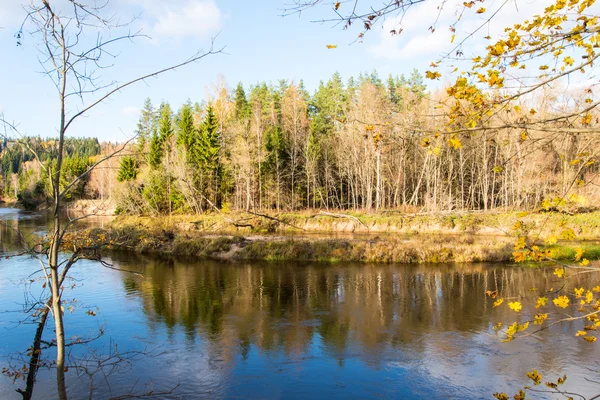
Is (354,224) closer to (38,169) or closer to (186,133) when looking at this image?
(186,133)

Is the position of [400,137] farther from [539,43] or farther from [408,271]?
[408,271]

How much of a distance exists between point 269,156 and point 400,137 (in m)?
39.4

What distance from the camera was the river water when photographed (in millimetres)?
8328

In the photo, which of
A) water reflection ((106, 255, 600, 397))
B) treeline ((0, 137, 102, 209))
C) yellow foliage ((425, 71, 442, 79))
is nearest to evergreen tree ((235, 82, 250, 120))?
treeline ((0, 137, 102, 209))

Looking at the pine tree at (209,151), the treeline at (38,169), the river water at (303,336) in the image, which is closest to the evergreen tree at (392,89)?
the pine tree at (209,151)

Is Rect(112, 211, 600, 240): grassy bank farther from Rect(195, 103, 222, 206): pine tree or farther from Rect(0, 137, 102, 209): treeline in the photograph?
Rect(195, 103, 222, 206): pine tree

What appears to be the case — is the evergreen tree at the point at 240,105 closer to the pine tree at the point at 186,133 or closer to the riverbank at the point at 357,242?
the pine tree at the point at 186,133

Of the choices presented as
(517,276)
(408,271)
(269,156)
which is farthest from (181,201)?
(517,276)

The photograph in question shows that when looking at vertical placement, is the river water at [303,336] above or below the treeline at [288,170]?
below

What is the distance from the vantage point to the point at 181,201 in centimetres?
4200

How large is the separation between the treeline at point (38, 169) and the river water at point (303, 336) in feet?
3.39

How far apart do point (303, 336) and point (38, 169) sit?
7208 cm

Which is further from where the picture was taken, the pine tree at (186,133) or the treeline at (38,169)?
the pine tree at (186,133)

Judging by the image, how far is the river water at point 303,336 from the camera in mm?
8328
